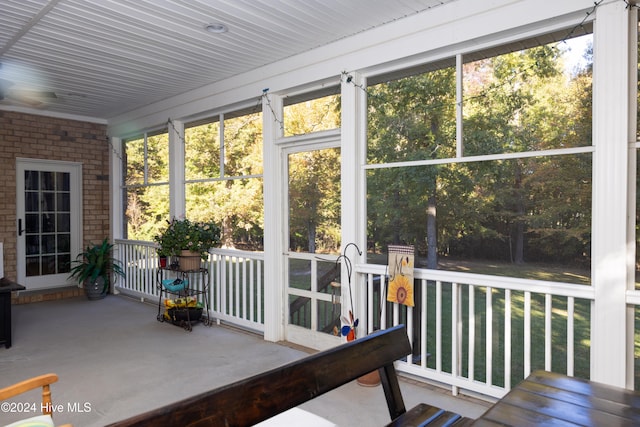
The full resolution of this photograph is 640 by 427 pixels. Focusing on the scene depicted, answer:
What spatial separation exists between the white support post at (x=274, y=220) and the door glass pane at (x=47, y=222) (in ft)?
13.2

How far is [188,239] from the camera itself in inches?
196

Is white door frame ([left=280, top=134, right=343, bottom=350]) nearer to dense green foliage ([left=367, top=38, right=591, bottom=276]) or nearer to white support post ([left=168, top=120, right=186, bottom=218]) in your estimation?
dense green foliage ([left=367, top=38, right=591, bottom=276])

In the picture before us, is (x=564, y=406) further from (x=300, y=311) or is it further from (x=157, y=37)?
(x=157, y=37)

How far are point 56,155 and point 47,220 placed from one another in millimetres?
972

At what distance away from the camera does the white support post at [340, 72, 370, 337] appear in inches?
144

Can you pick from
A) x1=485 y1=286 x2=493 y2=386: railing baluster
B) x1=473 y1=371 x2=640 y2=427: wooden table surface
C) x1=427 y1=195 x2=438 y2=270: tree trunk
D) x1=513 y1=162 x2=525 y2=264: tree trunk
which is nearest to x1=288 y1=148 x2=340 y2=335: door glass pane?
x1=427 y1=195 x2=438 y2=270: tree trunk

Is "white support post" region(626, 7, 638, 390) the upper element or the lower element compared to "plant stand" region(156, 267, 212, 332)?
upper

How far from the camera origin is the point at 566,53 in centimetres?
274

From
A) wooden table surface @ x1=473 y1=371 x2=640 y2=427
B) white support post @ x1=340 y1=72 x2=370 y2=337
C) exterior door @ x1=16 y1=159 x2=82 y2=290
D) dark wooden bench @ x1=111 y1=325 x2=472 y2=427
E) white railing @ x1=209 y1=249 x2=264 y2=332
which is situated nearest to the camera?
dark wooden bench @ x1=111 y1=325 x2=472 y2=427

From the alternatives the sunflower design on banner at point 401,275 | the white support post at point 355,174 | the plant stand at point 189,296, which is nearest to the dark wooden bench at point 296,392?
the sunflower design on banner at point 401,275

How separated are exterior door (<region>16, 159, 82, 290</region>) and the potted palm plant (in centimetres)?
22

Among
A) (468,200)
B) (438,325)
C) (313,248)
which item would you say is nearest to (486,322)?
(438,325)

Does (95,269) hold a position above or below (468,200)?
below

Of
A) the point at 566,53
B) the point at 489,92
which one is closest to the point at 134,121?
the point at 489,92
